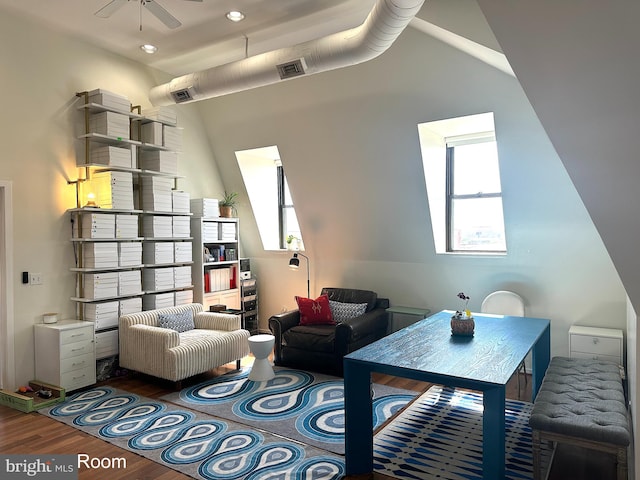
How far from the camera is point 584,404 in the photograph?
2740 mm

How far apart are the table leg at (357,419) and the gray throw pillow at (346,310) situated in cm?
247

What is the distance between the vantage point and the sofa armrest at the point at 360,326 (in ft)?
15.5

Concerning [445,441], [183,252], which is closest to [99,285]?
[183,252]

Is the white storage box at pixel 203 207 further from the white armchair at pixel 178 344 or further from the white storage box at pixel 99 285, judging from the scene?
the white storage box at pixel 99 285

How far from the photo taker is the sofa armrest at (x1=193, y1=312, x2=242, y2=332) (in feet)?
16.6

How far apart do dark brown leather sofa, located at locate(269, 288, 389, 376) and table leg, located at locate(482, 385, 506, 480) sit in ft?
7.74

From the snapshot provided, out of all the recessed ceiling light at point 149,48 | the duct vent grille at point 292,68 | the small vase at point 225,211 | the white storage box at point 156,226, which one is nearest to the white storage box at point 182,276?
the white storage box at point 156,226

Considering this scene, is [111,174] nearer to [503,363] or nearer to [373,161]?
[373,161]

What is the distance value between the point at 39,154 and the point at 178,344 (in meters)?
2.29

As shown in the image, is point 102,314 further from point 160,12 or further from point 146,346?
point 160,12

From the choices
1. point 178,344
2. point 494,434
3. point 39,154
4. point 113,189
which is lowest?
point 494,434

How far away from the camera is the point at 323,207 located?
5926 mm

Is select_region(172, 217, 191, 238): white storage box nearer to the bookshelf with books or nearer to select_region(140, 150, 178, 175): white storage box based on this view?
the bookshelf with books

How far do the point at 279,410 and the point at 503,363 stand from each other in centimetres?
195
